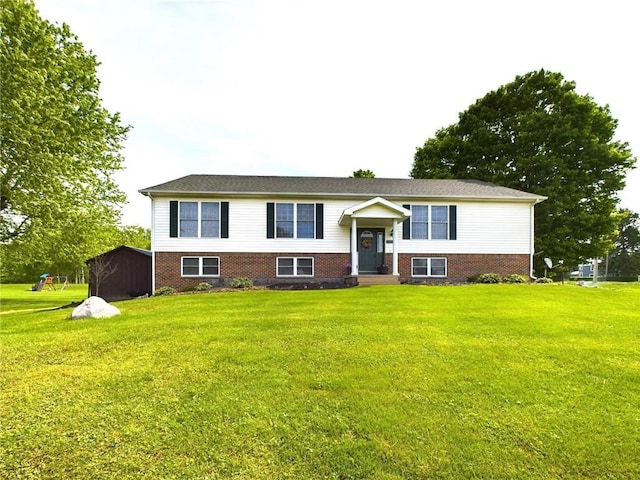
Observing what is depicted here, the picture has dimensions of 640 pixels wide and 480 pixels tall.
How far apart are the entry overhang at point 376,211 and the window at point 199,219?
19.7 ft

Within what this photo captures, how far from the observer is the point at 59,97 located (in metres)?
17.4

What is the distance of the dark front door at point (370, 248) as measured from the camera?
1767cm

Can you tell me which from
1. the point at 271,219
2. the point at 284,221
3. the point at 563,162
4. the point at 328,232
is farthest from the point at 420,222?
the point at 563,162

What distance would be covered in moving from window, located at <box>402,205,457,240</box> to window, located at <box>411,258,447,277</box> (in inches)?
45.9

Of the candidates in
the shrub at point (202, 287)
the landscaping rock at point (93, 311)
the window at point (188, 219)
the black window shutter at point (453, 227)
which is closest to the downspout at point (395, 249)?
the black window shutter at point (453, 227)

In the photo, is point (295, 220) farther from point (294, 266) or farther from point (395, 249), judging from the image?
point (395, 249)

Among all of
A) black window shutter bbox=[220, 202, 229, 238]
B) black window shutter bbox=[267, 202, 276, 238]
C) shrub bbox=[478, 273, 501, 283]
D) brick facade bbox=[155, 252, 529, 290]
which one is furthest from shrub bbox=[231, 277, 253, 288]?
shrub bbox=[478, 273, 501, 283]

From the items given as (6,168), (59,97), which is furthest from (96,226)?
(59,97)

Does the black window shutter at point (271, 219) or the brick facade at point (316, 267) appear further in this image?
the black window shutter at point (271, 219)

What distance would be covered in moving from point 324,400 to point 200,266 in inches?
538

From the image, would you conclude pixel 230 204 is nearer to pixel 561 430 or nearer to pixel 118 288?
pixel 118 288

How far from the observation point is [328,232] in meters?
17.5

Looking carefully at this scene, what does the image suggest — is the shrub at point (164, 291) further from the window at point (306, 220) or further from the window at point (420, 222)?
the window at point (420, 222)

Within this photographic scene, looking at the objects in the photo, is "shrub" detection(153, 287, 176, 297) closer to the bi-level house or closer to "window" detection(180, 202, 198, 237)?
the bi-level house
